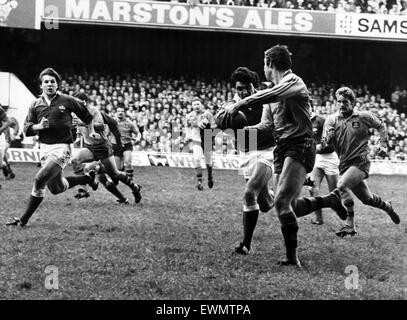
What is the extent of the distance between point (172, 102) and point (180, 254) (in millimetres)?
20248

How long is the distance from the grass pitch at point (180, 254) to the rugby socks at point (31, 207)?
7.6 inches

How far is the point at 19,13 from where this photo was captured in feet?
83.8

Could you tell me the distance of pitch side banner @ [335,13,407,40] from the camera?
90.6 feet

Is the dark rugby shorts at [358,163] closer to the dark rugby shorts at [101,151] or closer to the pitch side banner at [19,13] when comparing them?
the dark rugby shorts at [101,151]

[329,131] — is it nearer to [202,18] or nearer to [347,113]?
[347,113]

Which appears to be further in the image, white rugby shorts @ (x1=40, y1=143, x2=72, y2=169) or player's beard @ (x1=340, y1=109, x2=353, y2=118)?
player's beard @ (x1=340, y1=109, x2=353, y2=118)

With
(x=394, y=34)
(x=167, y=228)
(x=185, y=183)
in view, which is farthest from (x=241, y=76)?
(x=394, y=34)

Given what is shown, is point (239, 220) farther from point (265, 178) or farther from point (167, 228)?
point (265, 178)

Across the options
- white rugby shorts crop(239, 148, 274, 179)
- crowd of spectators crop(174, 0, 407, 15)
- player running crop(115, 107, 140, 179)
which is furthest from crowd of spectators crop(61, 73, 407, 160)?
white rugby shorts crop(239, 148, 274, 179)

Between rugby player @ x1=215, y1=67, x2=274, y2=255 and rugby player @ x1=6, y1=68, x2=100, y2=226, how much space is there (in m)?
2.50

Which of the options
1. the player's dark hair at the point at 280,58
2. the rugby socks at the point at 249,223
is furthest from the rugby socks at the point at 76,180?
the player's dark hair at the point at 280,58

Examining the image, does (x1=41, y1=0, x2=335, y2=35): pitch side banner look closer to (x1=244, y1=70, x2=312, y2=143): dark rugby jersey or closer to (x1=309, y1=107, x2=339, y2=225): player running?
(x1=309, y1=107, x2=339, y2=225): player running

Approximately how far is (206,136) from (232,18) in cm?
1166

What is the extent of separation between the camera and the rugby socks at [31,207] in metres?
8.94
